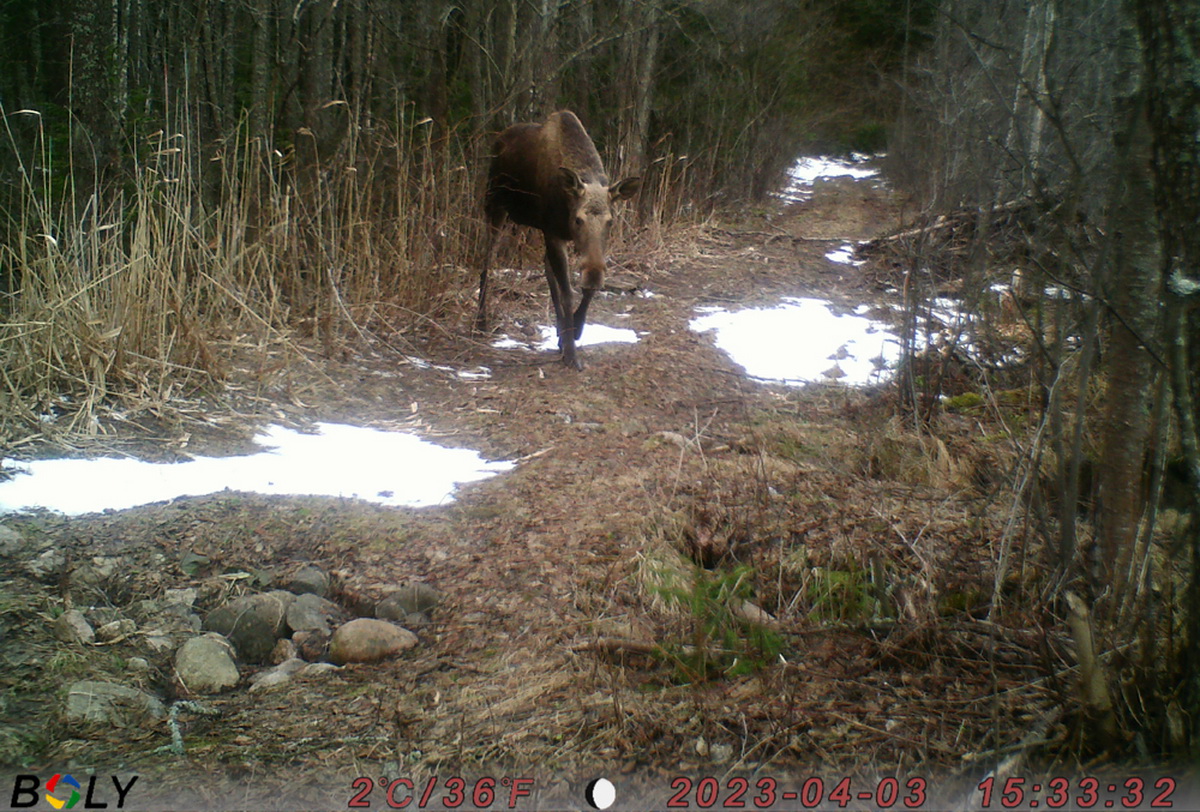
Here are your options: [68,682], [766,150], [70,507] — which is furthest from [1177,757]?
[766,150]

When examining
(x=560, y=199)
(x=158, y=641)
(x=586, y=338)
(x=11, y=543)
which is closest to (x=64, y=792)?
(x=158, y=641)

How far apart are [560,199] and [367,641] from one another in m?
4.37

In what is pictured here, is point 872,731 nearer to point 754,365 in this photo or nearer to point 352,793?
point 352,793

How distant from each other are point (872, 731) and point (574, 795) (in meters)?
0.70

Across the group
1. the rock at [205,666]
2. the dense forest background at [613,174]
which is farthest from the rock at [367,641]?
the dense forest background at [613,174]

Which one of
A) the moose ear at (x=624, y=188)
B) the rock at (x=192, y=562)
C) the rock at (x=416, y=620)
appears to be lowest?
the rock at (x=416, y=620)

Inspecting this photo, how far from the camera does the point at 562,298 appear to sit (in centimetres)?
636

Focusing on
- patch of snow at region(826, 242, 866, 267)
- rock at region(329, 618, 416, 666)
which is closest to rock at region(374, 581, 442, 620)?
rock at region(329, 618, 416, 666)

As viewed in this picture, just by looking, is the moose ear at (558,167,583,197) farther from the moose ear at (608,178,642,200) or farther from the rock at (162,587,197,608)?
the rock at (162,587,197,608)

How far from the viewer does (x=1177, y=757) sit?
1.64 meters

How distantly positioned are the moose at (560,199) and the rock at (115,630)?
3863mm

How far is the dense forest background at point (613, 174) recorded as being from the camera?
1.82 meters

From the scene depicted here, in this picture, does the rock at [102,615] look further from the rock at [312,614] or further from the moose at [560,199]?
the moose at [560,199]

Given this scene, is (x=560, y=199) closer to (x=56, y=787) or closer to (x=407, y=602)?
(x=407, y=602)
